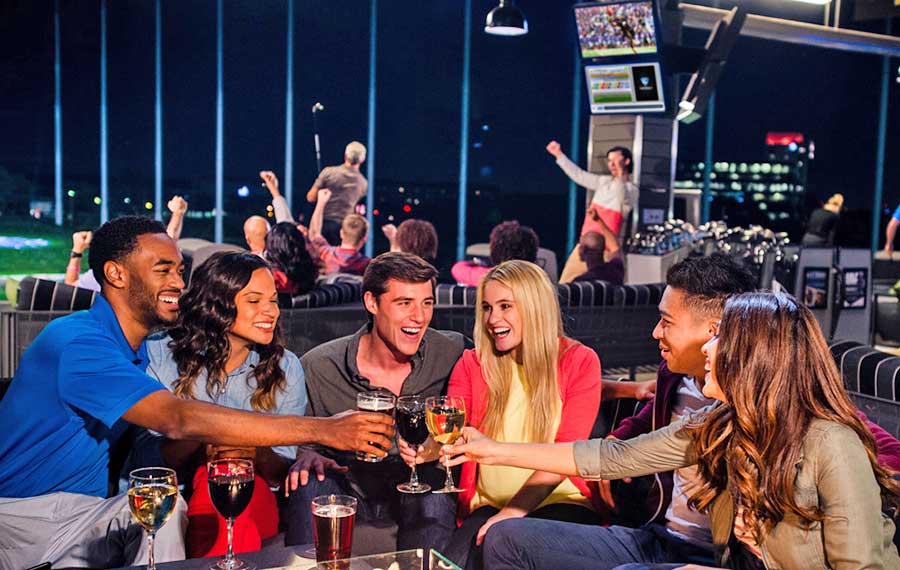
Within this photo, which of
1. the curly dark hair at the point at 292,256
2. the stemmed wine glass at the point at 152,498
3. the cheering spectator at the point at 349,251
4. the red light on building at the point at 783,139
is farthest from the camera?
the red light on building at the point at 783,139

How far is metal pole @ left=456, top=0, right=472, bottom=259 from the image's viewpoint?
37.7ft

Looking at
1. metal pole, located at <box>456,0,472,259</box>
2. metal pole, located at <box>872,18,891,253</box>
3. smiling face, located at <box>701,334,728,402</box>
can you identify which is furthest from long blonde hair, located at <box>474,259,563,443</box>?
metal pole, located at <box>872,18,891,253</box>

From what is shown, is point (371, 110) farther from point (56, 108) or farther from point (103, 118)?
point (56, 108)

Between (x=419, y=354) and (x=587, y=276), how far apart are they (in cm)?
374

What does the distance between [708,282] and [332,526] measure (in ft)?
4.17

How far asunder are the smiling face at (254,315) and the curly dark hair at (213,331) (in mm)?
16

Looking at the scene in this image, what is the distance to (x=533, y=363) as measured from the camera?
2.83m

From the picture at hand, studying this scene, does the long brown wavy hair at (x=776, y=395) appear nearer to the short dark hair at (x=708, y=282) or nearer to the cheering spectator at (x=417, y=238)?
the short dark hair at (x=708, y=282)

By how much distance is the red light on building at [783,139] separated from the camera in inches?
504

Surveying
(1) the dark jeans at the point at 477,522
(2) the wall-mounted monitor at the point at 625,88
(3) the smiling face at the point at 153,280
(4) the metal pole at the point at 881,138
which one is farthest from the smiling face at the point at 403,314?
(4) the metal pole at the point at 881,138

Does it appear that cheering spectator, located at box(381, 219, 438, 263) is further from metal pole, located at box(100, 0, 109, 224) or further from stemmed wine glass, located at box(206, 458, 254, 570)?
metal pole, located at box(100, 0, 109, 224)

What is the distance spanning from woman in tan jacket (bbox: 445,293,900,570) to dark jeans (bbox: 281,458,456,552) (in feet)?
3.23

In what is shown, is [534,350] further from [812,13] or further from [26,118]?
[812,13]

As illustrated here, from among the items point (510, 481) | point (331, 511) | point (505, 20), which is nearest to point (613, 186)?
point (505, 20)
